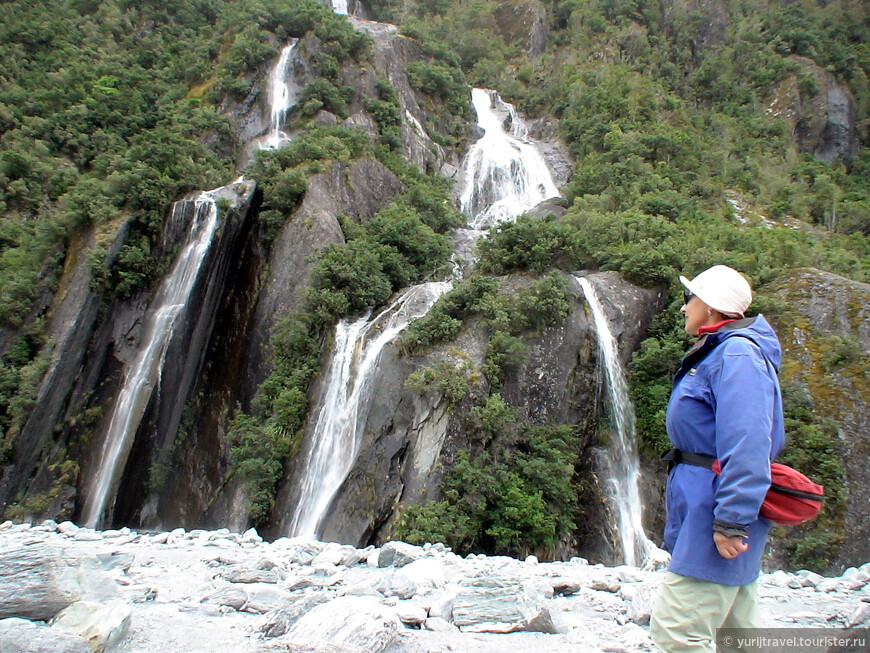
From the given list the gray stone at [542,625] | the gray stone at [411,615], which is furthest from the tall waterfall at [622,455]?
the gray stone at [411,615]

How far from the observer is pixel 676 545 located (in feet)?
7.61

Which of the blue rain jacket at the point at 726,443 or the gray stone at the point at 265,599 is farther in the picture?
the gray stone at the point at 265,599

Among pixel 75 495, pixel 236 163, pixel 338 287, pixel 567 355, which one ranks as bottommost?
pixel 75 495

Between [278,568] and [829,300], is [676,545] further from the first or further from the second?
[829,300]

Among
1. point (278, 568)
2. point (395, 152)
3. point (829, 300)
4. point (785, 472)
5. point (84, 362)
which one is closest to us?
point (785, 472)

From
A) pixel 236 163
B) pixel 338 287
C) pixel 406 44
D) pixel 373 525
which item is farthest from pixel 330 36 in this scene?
pixel 373 525

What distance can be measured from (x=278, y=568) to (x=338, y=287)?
24.7 feet

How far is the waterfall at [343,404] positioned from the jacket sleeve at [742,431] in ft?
24.8

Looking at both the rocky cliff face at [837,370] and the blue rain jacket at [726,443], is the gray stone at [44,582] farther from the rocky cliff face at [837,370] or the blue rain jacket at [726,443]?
the rocky cliff face at [837,370]

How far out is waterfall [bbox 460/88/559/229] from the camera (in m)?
18.9

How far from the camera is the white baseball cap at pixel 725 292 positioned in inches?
99.3

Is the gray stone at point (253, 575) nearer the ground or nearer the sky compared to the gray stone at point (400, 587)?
nearer the ground

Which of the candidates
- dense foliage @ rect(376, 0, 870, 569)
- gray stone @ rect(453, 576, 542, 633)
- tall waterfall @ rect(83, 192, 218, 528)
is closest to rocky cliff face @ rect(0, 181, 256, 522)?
tall waterfall @ rect(83, 192, 218, 528)

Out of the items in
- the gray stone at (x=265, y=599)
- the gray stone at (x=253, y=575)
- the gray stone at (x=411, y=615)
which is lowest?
the gray stone at (x=253, y=575)
